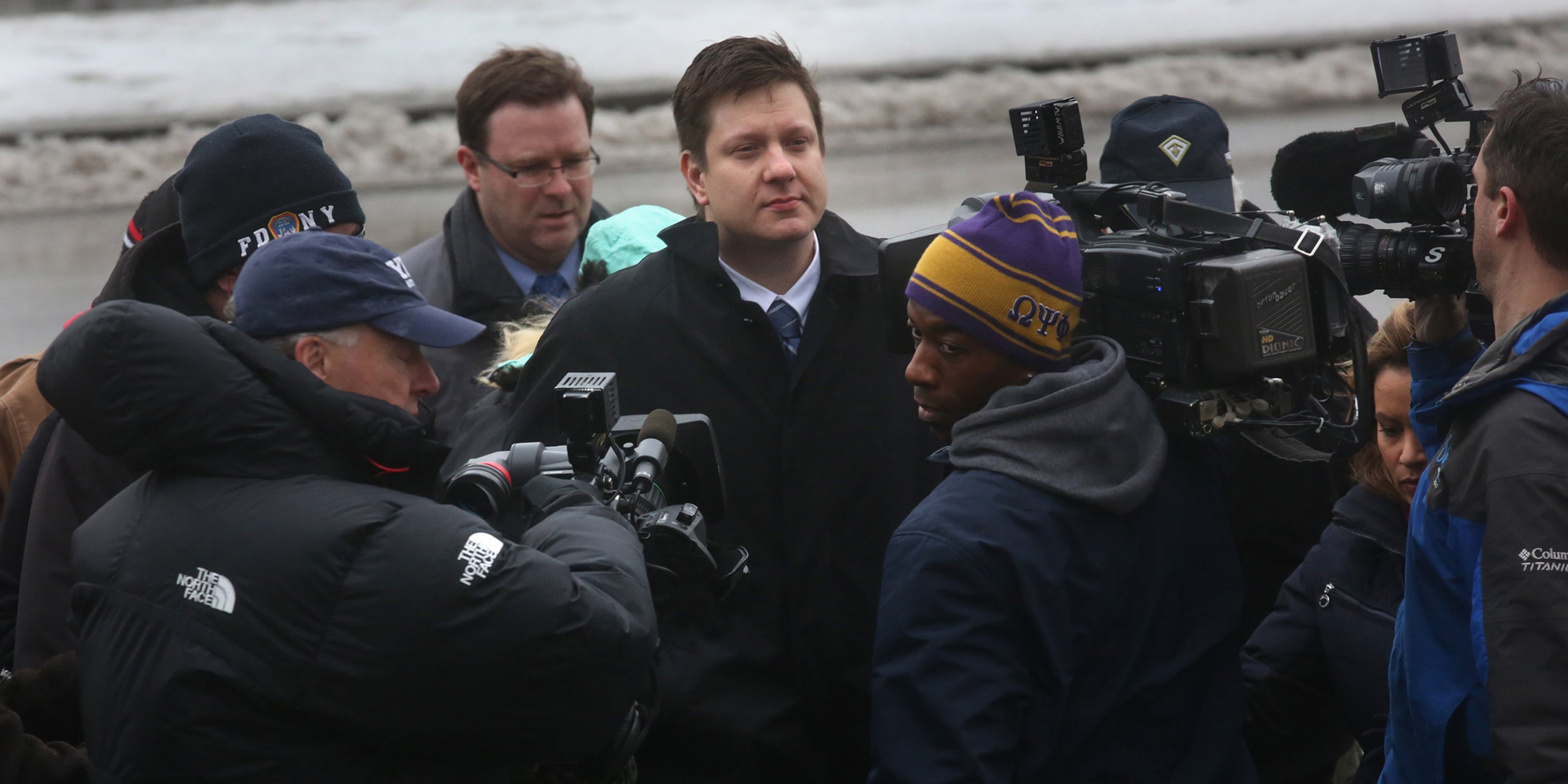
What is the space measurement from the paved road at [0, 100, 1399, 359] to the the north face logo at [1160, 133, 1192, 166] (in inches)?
120

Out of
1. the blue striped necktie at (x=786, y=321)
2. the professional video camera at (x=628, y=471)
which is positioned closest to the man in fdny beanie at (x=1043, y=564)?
the professional video camera at (x=628, y=471)

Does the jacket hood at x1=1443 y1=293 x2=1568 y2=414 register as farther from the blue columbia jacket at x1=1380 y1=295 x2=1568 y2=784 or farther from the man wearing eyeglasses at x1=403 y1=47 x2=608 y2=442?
the man wearing eyeglasses at x1=403 y1=47 x2=608 y2=442

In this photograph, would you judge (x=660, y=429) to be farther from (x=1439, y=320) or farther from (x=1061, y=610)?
(x=1439, y=320)

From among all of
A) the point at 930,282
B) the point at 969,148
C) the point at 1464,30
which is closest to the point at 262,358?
the point at 930,282

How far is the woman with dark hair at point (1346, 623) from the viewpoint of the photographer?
5.72 feet

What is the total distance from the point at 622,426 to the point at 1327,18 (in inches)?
225

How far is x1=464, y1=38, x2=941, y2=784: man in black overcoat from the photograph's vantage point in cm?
179

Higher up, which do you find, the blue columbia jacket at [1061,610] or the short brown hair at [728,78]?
the short brown hair at [728,78]

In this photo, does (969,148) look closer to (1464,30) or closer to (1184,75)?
(1184,75)

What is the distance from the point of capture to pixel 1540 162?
1294mm

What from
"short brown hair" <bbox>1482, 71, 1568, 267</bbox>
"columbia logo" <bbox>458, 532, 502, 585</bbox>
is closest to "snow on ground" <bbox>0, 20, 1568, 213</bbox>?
"short brown hair" <bbox>1482, 71, 1568, 267</bbox>

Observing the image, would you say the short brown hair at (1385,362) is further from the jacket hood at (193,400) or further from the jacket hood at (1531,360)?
the jacket hood at (193,400)

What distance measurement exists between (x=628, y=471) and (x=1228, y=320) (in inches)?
27.5

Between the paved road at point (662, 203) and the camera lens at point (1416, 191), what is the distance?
12.3 feet
